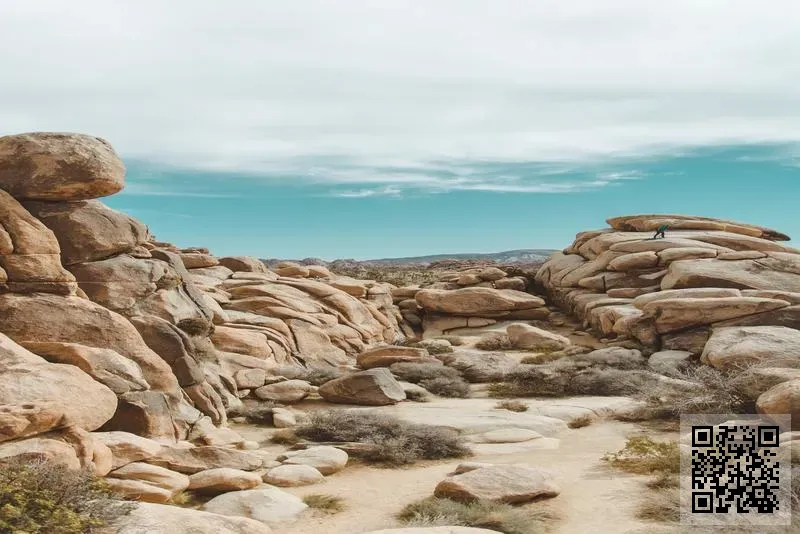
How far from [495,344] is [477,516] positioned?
20799mm

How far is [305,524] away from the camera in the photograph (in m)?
9.66

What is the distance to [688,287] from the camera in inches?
1180

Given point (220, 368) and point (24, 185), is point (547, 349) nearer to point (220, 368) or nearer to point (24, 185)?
point (220, 368)

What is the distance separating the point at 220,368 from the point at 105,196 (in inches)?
215

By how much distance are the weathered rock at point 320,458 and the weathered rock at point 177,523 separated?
3.69 m

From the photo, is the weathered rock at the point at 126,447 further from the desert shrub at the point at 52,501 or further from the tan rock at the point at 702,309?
the tan rock at the point at 702,309

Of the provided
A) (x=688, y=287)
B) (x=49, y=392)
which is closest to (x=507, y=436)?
(x=49, y=392)

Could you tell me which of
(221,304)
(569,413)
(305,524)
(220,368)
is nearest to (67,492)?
(305,524)

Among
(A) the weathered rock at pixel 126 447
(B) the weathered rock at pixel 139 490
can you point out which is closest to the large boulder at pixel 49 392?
(A) the weathered rock at pixel 126 447

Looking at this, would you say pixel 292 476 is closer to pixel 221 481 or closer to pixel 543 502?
pixel 221 481

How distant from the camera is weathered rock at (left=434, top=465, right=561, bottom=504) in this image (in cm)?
1012

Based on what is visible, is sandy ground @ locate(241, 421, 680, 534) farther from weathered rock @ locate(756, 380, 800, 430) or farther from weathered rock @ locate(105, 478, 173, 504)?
weathered rock @ locate(756, 380, 800, 430)

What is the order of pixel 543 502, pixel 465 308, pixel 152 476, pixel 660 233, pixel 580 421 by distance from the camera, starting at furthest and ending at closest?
pixel 660 233
pixel 465 308
pixel 580 421
pixel 543 502
pixel 152 476

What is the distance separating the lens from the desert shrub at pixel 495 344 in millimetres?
29703
